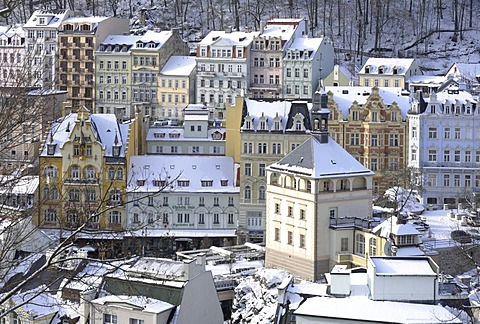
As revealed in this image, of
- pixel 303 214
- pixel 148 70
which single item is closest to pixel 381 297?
pixel 303 214

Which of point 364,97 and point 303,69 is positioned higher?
point 303,69

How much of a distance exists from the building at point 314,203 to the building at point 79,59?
35.9 meters

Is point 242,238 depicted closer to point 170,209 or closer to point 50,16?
point 170,209

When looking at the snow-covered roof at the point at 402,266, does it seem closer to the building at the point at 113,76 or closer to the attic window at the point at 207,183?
the attic window at the point at 207,183

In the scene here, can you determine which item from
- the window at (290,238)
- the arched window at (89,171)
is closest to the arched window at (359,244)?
the window at (290,238)

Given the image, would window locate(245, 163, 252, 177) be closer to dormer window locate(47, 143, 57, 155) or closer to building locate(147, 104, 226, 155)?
building locate(147, 104, 226, 155)

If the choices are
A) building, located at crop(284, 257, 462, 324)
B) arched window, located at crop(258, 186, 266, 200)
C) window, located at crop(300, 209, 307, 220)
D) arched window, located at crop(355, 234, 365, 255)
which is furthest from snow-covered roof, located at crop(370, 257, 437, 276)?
arched window, located at crop(258, 186, 266, 200)

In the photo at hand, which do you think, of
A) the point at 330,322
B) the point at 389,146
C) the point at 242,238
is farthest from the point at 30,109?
the point at 389,146

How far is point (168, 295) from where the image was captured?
43.6 m

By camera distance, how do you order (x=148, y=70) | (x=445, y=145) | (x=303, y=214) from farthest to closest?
1. (x=148, y=70)
2. (x=445, y=145)
3. (x=303, y=214)

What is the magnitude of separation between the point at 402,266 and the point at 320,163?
14688 millimetres

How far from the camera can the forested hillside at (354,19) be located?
100 m

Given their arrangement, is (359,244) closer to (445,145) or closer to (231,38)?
(445,145)

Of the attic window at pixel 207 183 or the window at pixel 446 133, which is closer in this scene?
the attic window at pixel 207 183
